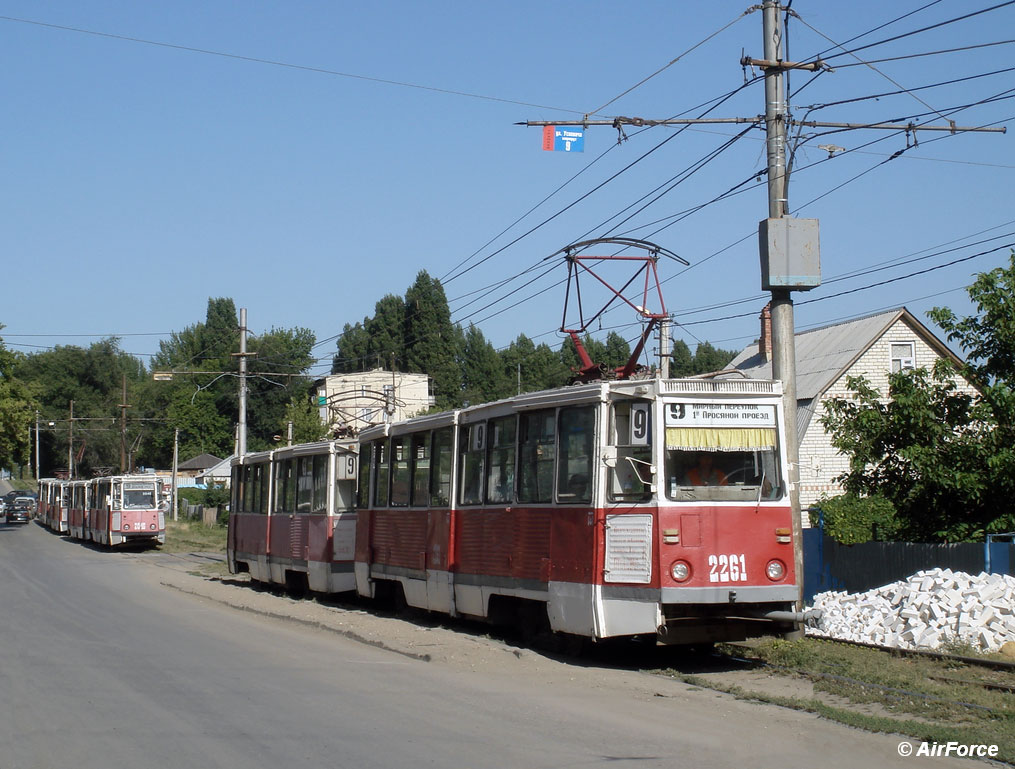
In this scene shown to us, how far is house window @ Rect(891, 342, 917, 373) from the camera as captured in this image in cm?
4019

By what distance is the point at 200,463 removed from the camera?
101m

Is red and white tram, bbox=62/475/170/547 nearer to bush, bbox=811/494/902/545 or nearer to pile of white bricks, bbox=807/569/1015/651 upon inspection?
bush, bbox=811/494/902/545

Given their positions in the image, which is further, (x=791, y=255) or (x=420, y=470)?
(x=420, y=470)

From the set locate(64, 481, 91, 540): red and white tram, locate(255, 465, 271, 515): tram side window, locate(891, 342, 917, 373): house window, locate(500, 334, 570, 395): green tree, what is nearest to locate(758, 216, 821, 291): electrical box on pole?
locate(255, 465, 271, 515): tram side window

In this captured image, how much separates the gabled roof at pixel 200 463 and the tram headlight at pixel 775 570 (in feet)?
305

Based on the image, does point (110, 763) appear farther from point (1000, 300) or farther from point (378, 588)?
point (1000, 300)

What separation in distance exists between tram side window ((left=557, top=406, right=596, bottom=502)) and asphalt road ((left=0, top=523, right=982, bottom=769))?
6.81 feet

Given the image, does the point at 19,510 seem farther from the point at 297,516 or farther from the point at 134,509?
the point at 297,516

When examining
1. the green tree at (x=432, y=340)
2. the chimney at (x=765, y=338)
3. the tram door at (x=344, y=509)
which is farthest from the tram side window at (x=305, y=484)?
the green tree at (x=432, y=340)

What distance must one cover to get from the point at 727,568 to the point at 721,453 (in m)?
1.21

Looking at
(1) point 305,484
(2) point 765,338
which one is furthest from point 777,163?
(2) point 765,338

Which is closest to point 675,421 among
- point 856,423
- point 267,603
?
point 856,423

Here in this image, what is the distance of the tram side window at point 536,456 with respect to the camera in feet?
42.5

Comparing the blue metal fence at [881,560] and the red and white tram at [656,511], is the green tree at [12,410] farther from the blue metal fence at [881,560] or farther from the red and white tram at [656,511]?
the red and white tram at [656,511]
